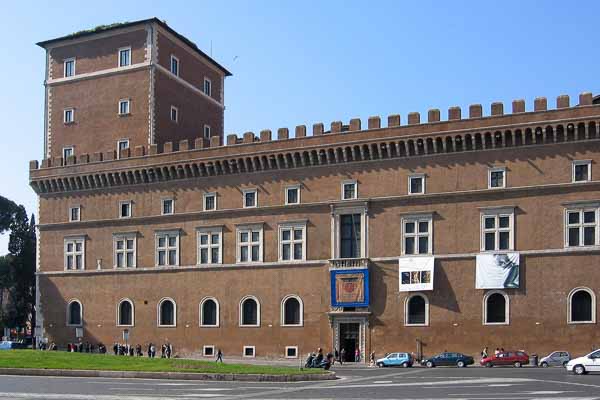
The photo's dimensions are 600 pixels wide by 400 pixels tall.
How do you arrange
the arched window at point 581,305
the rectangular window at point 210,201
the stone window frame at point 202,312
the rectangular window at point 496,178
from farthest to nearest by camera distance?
the rectangular window at point 210,201 → the stone window frame at point 202,312 → the rectangular window at point 496,178 → the arched window at point 581,305

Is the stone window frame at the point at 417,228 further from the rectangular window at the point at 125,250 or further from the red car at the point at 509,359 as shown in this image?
the rectangular window at the point at 125,250

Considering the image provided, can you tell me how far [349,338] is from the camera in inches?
2020

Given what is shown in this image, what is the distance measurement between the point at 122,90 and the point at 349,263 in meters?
22.8

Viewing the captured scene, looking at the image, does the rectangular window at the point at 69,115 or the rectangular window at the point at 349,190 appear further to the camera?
the rectangular window at the point at 69,115

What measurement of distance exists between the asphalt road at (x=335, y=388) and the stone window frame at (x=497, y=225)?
1225cm

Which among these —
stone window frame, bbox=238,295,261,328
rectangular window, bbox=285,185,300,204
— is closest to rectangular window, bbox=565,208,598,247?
rectangular window, bbox=285,185,300,204

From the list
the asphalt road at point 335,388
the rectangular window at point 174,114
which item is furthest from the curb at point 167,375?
the rectangular window at point 174,114

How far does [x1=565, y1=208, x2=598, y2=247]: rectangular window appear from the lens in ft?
149

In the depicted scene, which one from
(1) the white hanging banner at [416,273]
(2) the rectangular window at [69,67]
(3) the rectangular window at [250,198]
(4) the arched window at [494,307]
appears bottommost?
(4) the arched window at [494,307]

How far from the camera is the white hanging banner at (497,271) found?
46.7 metres

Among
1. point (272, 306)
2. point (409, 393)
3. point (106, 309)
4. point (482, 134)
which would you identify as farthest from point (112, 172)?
point (409, 393)

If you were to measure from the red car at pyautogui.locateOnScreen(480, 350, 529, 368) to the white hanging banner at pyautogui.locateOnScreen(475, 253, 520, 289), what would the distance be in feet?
12.3

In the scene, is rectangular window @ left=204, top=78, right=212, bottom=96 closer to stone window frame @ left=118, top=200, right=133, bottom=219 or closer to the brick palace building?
the brick palace building

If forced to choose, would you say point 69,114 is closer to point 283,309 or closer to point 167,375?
point 283,309
